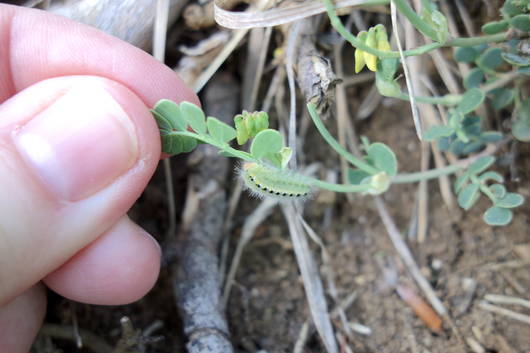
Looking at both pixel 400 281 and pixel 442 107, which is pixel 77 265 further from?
pixel 442 107

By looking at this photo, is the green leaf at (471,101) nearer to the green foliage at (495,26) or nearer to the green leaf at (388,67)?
the green foliage at (495,26)

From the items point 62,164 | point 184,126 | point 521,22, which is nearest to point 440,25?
point 521,22

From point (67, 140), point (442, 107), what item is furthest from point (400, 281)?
point (67, 140)

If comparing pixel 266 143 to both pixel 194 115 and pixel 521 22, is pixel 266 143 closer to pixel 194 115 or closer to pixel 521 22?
pixel 194 115

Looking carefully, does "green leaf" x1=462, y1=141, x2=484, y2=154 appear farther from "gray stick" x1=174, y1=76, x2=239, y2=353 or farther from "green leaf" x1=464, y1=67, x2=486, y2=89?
"gray stick" x1=174, y1=76, x2=239, y2=353

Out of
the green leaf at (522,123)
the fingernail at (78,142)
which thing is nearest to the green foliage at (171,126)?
the fingernail at (78,142)

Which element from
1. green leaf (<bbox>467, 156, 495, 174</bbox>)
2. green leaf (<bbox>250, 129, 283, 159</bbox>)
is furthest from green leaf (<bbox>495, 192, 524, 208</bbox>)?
green leaf (<bbox>250, 129, 283, 159</bbox>)

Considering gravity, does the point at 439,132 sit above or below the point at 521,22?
below
